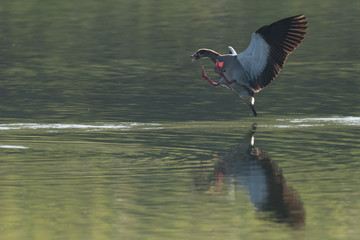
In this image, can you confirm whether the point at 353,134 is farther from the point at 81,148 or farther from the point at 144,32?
Result: the point at 144,32

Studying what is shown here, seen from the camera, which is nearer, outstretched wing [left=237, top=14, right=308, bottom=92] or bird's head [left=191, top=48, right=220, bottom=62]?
outstretched wing [left=237, top=14, right=308, bottom=92]

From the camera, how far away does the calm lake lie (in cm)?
1045

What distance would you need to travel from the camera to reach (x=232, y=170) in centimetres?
1318

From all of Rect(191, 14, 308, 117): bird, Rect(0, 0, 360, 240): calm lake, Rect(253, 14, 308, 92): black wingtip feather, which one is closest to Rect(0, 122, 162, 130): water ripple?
Rect(0, 0, 360, 240): calm lake

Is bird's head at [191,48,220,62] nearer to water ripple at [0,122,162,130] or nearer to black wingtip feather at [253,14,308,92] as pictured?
black wingtip feather at [253,14,308,92]

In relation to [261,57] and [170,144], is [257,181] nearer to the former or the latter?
[170,144]

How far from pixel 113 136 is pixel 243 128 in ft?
7.53

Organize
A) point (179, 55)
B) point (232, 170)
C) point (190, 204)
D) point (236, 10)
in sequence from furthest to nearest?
1. point (236, 10)
2. point (179, 55)
3. point (232, 170)
4. point (190, 204)

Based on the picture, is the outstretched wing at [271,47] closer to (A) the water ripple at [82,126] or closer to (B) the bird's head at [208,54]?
(B) the bird's head at [208,54]

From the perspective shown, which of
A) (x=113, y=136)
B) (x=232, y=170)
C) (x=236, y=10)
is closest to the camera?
(x=232, y=170)

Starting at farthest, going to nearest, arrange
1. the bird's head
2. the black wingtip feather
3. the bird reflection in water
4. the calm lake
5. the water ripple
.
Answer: the bird's head
the water ripple
the black wingtip feather
the bird reflection in water
the calm lake

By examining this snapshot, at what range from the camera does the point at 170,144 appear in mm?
15234

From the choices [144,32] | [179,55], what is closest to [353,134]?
[179,55]

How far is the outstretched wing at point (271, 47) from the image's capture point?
54.4ft
